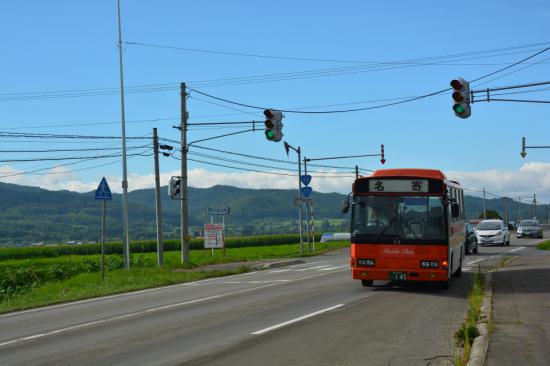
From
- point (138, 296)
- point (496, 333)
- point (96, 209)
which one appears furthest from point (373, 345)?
point (96, 209)

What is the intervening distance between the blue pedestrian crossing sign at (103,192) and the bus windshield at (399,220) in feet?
30.1

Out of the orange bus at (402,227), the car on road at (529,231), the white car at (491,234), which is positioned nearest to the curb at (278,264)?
the orange bus at (402,227)

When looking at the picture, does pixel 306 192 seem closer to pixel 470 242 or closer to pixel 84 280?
pixel 470 242

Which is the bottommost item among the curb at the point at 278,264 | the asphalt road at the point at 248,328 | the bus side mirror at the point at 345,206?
the curb at the point at 278,264

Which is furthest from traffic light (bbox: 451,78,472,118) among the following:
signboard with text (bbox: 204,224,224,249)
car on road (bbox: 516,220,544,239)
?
car on road (bbox: 516,220,544,239)

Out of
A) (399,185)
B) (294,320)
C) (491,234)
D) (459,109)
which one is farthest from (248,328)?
(491,234)

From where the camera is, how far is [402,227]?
17.7m

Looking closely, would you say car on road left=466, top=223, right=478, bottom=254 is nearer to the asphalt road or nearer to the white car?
the white car

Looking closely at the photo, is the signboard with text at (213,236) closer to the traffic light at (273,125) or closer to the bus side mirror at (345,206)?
the traffic light at (273,125)

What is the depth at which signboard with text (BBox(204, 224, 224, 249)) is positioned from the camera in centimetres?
3762

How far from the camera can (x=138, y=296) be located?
1977 centimetres

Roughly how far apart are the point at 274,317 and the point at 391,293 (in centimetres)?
513

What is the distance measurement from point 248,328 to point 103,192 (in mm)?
13070

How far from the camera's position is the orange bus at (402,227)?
57.5ft
